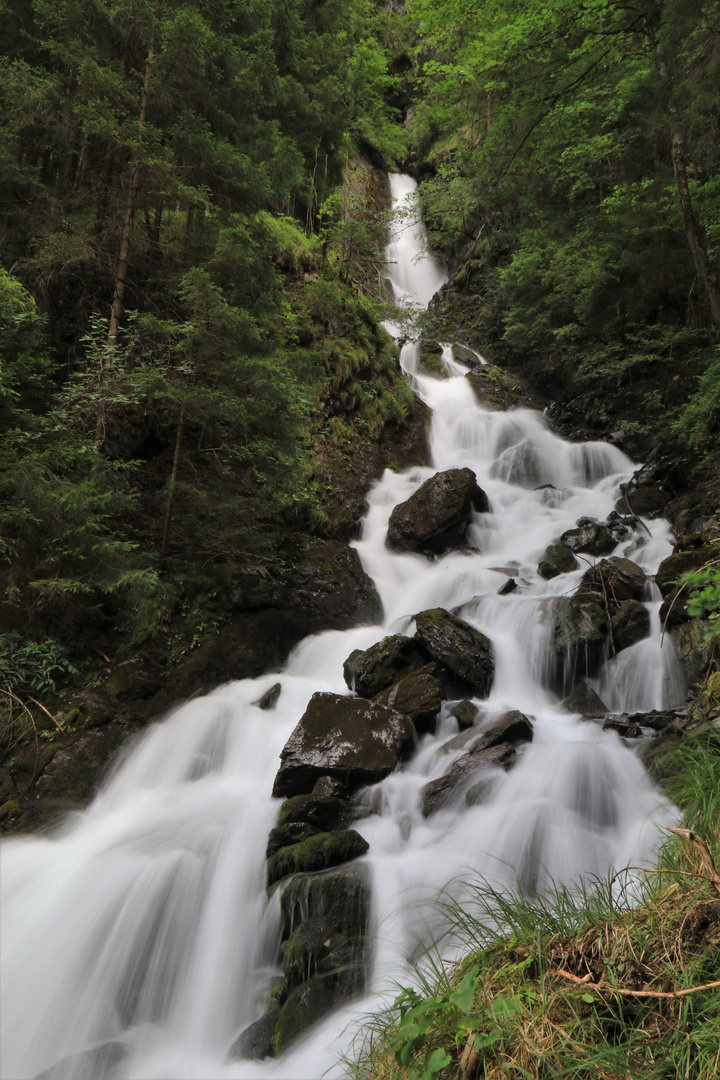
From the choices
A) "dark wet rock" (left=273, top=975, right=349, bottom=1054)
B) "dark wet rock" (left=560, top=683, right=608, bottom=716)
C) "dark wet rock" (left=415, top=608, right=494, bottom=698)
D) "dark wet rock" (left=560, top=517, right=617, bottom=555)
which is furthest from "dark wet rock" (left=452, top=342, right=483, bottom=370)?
"dark wet rock" (left=273, top=975, right=349, bottom=1054)

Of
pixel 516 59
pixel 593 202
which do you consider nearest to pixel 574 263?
pixel 593 202

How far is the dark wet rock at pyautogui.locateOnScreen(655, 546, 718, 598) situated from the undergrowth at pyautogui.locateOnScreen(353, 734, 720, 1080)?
4.99 metres

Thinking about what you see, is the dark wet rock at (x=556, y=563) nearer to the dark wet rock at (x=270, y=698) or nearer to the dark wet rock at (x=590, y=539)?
the dark wet rock at (x=590, y=539)

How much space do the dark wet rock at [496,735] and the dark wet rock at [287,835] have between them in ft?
5.32

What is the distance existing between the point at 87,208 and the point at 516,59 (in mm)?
→ 5705

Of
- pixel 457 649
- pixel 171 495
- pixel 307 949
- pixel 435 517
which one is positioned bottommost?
pixel 307 949

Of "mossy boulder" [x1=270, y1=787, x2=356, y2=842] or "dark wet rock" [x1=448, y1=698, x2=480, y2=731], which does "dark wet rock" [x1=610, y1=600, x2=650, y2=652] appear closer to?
"dark wet rock" [x1=448, y1=698, x2=480, y2=731]

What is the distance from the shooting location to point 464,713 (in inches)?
238

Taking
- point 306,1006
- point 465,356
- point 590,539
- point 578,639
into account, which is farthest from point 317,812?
point 465,356

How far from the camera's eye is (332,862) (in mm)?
4273

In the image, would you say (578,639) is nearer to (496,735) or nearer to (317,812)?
(496,735)

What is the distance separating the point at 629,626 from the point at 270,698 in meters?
4.49

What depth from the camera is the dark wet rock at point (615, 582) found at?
7500mm

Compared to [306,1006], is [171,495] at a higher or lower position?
higher
